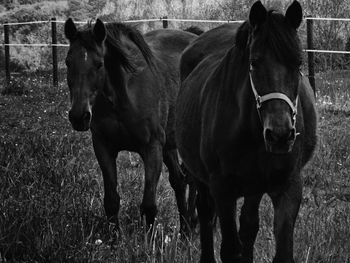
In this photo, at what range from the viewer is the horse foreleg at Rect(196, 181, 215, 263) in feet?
15.6

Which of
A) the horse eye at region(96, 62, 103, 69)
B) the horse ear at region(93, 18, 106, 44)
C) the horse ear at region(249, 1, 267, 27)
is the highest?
the horse ear at region(249, 1, 267, 27)

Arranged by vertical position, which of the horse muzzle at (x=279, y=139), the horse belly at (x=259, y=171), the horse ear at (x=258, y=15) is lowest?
the horse belly at (x=259, y=171)

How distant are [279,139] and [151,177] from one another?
111 inches

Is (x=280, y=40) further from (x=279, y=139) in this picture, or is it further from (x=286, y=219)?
(x=286, y=219)

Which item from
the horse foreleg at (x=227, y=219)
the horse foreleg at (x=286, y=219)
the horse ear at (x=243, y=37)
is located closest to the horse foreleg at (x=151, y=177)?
the horse foreleg at (x=227, y=219)

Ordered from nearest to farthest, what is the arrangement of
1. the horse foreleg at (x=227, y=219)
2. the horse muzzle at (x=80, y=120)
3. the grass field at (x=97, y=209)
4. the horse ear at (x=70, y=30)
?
the horse foreleg at (x=227, y=219)
the grass field at (x=97, y=209)
the horse muzzle at (x=80, y=120)
the horse ear at (x=70, y=30)

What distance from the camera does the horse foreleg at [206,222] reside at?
15.6 ft

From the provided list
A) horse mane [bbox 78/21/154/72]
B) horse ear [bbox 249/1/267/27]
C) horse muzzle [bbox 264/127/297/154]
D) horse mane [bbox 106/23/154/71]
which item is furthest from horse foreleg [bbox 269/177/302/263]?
horse mane [bbox 106/23/154/71]

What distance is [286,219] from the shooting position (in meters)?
3.90

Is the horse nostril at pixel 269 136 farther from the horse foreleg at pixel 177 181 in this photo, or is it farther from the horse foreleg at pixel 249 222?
the horse foreleg at pixel 177 181

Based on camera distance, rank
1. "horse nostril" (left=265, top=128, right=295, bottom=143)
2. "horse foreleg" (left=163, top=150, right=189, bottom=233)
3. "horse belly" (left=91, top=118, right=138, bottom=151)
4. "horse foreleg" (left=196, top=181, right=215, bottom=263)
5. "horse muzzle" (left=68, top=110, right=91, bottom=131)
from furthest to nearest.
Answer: "horse foreleg" (left=163, top=150, right=189, bottom=233)
"horse belly" (left=91, top=118, right=138, bottom=151)
"horse muzzle" (left=68, top=110, right=91, bottom=131)
"horse foreleg" (left=196, top=181, right=215, bottom=263)
"horse nostril" (left=265, top=128, right=295, bottom=143)

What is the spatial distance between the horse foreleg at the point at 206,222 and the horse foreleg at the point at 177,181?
3.59 ft

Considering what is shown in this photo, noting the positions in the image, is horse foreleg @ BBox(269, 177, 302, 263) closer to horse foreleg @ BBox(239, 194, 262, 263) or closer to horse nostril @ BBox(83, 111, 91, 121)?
horse foreleg @ BBox(239, 194, 262, 263)

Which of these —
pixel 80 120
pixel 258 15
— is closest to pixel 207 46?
pixel 80 120
